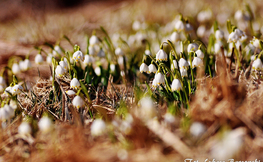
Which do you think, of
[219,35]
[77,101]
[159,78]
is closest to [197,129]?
[159,78]

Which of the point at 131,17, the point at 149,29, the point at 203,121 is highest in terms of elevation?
the point at 131,17

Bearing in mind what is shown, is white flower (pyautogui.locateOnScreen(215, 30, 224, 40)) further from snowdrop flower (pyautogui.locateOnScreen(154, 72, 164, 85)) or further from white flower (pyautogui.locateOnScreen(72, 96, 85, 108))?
white flower (pyautogui.locateOnScreen(72, 96, 85, 108))

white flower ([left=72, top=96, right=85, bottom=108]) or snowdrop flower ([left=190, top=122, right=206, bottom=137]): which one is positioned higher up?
white flower ([left=72, top=96, right=85, bottom=108])

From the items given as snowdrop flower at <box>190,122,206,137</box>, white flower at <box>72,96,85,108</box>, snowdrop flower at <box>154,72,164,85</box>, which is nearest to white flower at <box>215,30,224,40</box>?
snowdrop flower at <box>154,72,164,85</box>

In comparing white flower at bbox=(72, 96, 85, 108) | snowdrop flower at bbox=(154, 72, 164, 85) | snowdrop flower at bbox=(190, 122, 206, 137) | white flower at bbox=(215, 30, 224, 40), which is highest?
white flower at bbox=(215, 30, 224, 40)

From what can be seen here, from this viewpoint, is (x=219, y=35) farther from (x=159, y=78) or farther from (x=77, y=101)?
(x=77, y=101)

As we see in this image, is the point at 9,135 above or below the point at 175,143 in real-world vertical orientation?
above

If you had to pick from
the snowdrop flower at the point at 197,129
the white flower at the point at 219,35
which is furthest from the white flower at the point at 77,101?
the white flower at the point at 219,35

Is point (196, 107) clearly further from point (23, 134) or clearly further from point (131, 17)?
point (131, 17)

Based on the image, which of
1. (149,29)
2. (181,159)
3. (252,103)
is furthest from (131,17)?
(181,159)
